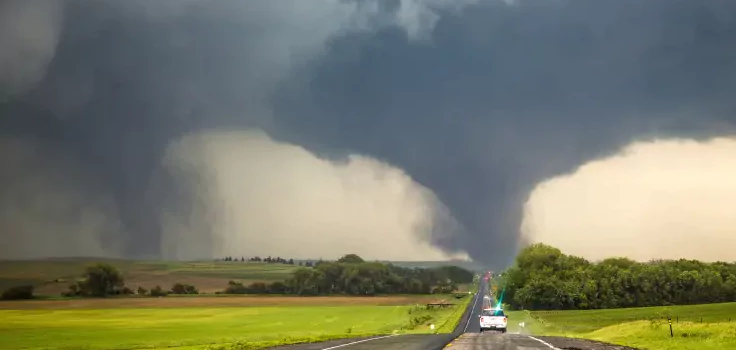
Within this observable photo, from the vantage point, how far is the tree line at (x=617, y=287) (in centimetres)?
16812

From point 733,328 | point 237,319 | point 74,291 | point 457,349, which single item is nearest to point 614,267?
point 237,319

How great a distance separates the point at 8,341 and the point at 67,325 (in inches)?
929

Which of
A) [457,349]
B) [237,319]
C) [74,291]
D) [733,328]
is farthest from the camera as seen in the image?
[74,291]

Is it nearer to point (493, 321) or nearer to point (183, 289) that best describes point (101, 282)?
point (183, 289)

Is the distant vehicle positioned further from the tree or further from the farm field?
the tree

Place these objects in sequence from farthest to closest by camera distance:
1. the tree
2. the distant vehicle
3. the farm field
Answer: the tree, the distant vehicle, the farm field

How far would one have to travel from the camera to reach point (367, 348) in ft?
121

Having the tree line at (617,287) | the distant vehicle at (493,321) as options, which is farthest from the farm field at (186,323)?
the tree line at (617,287)

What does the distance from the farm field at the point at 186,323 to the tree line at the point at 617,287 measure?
3977 centimetres

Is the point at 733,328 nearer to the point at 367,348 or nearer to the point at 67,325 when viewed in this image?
the point at 367,348

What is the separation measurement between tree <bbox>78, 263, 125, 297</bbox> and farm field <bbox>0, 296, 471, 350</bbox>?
982cm

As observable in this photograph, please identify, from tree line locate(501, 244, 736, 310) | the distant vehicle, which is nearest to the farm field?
the distant vehicle

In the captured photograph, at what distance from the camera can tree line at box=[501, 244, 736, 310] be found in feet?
552

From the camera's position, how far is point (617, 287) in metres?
172
